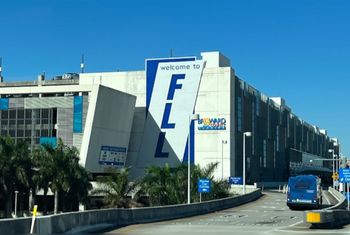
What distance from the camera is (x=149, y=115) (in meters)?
94.2

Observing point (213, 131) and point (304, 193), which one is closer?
point (304, 193)

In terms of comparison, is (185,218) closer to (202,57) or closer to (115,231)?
(115,231)

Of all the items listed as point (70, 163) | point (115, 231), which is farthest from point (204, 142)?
point (115, 231)

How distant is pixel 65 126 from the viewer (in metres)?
83.5

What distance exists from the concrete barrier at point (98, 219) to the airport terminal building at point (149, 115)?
35527 millimetres

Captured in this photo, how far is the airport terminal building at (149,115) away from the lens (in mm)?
82500

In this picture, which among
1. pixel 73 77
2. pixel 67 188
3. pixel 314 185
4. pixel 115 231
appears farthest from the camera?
pixel 73 77

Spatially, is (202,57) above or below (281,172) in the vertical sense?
above

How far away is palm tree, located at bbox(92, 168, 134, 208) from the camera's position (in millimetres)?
55875

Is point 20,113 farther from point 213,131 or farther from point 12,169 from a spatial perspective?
point 12,169

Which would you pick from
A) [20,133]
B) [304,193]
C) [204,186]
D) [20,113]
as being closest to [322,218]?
[304,193]

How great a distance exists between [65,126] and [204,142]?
22.8 metres

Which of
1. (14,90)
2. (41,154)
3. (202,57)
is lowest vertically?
(41,154)

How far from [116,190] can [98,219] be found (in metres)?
30.2
